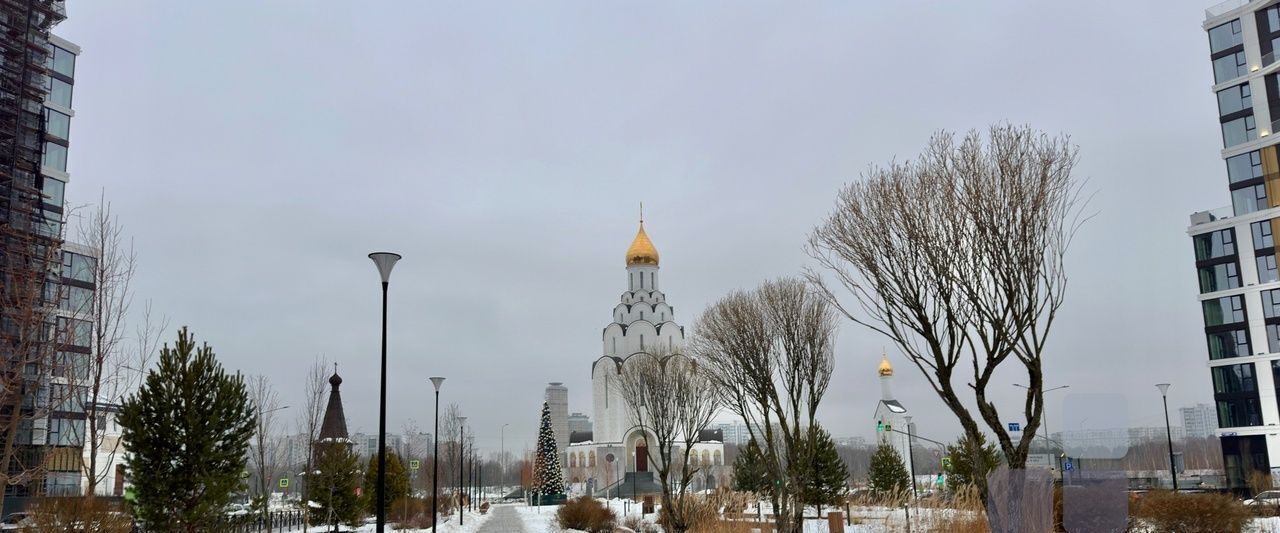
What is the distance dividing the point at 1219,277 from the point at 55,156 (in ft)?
200

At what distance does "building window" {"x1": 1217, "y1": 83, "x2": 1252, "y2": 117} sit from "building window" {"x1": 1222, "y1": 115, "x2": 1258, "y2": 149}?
602mm

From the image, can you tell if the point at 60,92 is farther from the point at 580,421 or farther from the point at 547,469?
the point at 580,421

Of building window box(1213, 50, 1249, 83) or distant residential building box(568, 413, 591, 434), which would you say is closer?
building window box(1213, 50, 1249, 83)

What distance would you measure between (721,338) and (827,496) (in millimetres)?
14892

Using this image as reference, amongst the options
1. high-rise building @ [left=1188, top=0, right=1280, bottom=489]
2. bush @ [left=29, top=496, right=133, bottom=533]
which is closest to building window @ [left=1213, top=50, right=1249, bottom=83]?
high-rise building @ [left=1188, top=0, right=1280, bottom=489]

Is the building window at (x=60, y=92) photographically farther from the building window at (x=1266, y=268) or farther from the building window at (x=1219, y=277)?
the building window at (x=1266, y=268)

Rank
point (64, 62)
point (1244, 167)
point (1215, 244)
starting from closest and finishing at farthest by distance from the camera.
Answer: point (64, 62) < point (1244, 167) < point (1215, 244)

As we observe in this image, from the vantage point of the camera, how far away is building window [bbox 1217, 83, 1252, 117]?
48469 millimetres

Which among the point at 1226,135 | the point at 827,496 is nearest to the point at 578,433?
the point at 827,496

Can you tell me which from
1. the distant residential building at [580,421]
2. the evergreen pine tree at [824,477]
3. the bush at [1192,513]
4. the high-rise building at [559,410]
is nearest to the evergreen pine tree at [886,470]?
the evergreen pine tree at [824,477]

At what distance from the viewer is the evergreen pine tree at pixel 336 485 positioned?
3125cm

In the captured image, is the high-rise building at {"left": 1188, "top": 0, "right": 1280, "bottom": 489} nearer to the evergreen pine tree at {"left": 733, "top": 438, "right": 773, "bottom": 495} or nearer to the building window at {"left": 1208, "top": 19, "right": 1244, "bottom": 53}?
the building window at {"left": 1208, "top": 19, "right": 1244, "bottom": 53}

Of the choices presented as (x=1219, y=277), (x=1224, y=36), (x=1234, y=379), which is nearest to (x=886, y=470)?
(x=1234, y=379)

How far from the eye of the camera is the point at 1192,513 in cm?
1614
